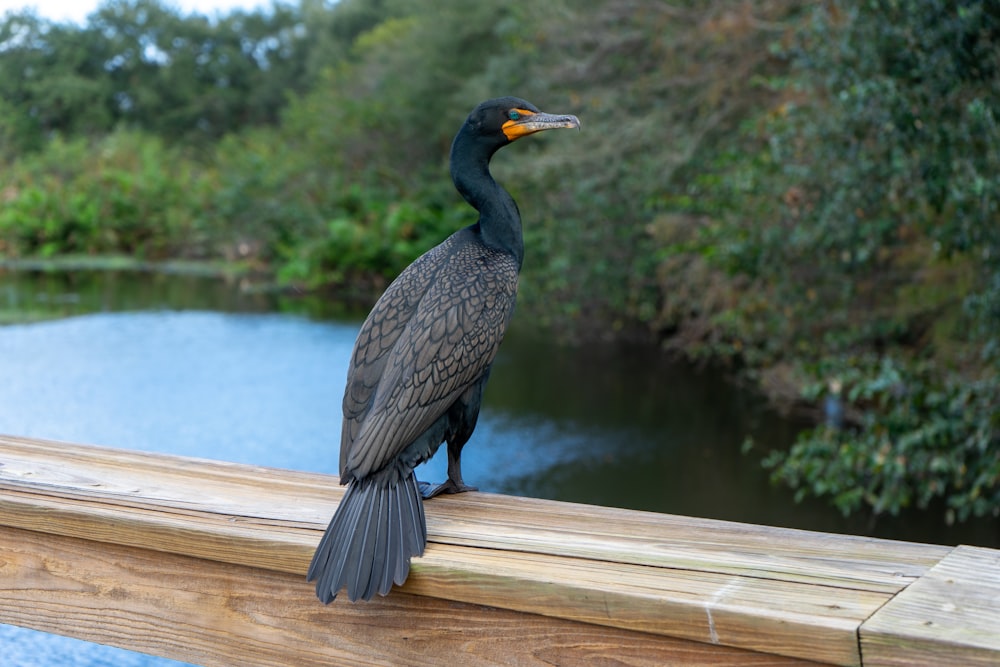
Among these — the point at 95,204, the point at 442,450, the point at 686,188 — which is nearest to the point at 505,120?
the point at 442,450

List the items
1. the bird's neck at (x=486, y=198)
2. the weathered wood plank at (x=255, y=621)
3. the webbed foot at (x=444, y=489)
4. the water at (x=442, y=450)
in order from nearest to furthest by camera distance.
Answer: the weathered wood plank at (x=255, y=621)
the webbed foot at (x=444, y=489)
the bird's neck at (x=486, y=198)
the water at (x=442, y=450)

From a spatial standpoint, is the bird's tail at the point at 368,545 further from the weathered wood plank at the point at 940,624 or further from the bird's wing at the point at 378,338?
the weathered wood plank at the point at 940,624

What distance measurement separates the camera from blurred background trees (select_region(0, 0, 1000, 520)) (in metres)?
4.12

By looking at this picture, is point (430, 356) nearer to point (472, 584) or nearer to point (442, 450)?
point (472, 584)

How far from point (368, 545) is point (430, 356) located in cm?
51

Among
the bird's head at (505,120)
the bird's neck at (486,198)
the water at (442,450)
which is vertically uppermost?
the bird's head at (505,120)

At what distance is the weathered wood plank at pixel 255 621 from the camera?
3.75 feet

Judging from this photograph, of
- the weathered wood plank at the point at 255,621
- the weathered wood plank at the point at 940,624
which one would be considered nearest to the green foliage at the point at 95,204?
the weathered wood plank at the point at 255,621

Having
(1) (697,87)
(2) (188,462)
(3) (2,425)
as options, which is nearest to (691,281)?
(1) (697,87)

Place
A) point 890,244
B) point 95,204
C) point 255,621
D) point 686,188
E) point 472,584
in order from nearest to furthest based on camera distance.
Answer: point 472,584 → point 255,621 → point 890,244 → point 686,188 → point 95,204

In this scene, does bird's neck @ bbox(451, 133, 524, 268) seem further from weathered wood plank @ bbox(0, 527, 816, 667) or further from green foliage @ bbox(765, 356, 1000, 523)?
green foliage @ bbox(765, 356, 1000, 523)

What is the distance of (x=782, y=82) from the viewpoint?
5.60 meters

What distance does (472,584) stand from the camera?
1.19 m

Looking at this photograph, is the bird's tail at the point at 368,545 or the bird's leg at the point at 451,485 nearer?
the bird's tail at the point at 368,545
